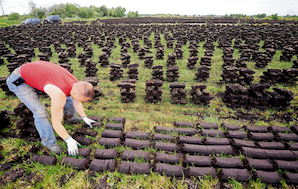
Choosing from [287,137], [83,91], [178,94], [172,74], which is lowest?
[287,137]

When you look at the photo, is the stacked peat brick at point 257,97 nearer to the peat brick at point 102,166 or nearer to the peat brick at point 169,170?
the peat brick at point 169,170

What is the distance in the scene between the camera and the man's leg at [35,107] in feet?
9.86

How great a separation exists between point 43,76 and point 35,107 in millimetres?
841

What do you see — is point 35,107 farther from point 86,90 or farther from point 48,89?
point 86,90

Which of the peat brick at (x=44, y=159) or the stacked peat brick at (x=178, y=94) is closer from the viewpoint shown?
the peat brick at (x=44, y=159)

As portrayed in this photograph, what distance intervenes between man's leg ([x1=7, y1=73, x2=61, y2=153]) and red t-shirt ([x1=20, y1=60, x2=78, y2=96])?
0.75 ft

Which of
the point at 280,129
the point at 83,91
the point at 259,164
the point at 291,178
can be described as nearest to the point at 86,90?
the point at 83,91

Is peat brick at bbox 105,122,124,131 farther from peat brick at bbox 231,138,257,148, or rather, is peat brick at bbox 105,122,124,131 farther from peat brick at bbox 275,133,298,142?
peat brick at bbox 275,133,298,142

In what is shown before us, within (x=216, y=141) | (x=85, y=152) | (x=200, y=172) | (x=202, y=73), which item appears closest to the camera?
(x=200, y=172)

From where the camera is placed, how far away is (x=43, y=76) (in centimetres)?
275

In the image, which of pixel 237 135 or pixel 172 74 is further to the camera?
pixel 172 74

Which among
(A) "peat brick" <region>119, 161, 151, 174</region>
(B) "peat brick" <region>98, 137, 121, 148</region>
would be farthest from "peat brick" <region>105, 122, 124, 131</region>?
(A) "peat brick" <region>119, 161, 151, 174</region>

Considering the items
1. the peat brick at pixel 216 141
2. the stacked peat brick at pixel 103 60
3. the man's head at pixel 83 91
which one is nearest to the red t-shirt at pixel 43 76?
the man's head at pixel 83 91

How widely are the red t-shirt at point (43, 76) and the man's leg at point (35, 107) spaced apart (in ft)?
0.75
